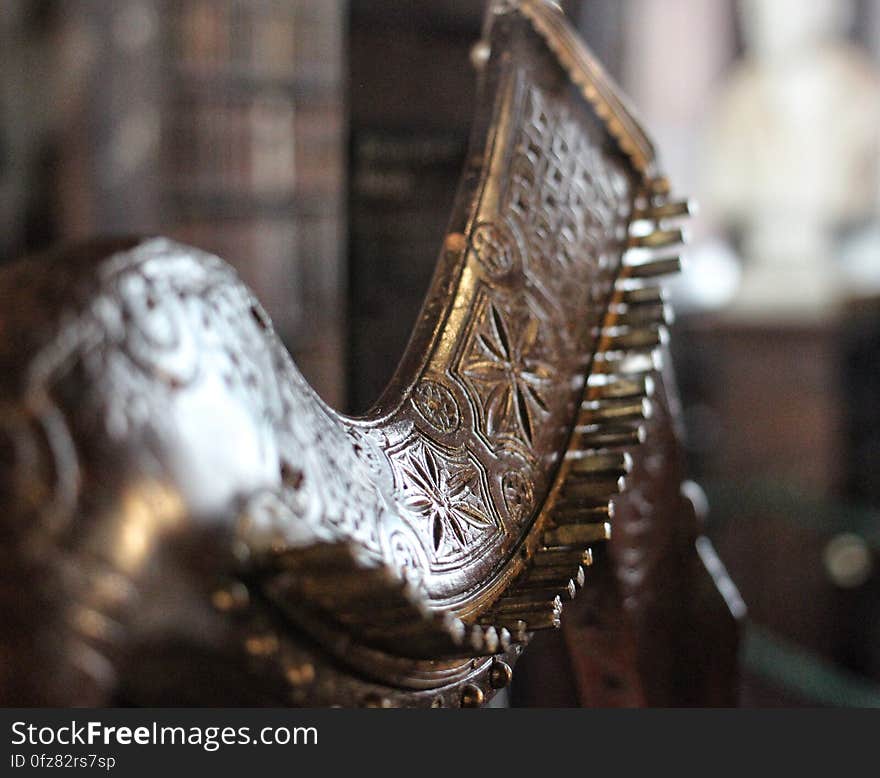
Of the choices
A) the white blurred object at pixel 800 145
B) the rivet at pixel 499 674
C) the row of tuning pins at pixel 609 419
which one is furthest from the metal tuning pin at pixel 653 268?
the white blurred object at pixel 800 145

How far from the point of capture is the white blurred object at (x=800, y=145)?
337 centimetres

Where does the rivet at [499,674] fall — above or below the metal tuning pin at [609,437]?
below

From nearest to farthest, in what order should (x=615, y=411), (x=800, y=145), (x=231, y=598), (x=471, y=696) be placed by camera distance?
(x=231, y=598) → (x=471, y=696) → (x=615, y=411) → (x=800, y=145)

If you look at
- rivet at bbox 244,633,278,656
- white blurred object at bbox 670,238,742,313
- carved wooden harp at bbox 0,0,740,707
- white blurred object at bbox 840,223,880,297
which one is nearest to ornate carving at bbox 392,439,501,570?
carved wooden harp at bbox 0,0,740,707

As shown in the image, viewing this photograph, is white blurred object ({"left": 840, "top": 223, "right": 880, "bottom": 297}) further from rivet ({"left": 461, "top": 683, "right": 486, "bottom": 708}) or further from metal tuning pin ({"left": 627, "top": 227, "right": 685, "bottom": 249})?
rivet ({"left": 461, "top": 683, "right": 486, "bottom": 708})

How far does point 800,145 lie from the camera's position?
3.41m

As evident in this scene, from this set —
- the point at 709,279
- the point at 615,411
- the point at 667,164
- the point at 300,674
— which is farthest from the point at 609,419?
the point at 667,164

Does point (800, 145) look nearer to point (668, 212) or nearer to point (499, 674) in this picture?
point (668, 212)

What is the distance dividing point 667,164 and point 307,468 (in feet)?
12.5

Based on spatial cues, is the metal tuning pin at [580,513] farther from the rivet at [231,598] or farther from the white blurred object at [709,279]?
the white blurred object at [709,279]

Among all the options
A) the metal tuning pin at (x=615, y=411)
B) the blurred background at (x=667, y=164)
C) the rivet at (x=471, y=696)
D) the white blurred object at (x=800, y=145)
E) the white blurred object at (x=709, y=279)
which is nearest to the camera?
the rivet at (x=471, y=696)

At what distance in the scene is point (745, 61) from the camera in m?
3.79

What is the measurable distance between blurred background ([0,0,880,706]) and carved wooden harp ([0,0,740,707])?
12 centimetres

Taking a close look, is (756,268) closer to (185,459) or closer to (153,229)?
(153,229)
